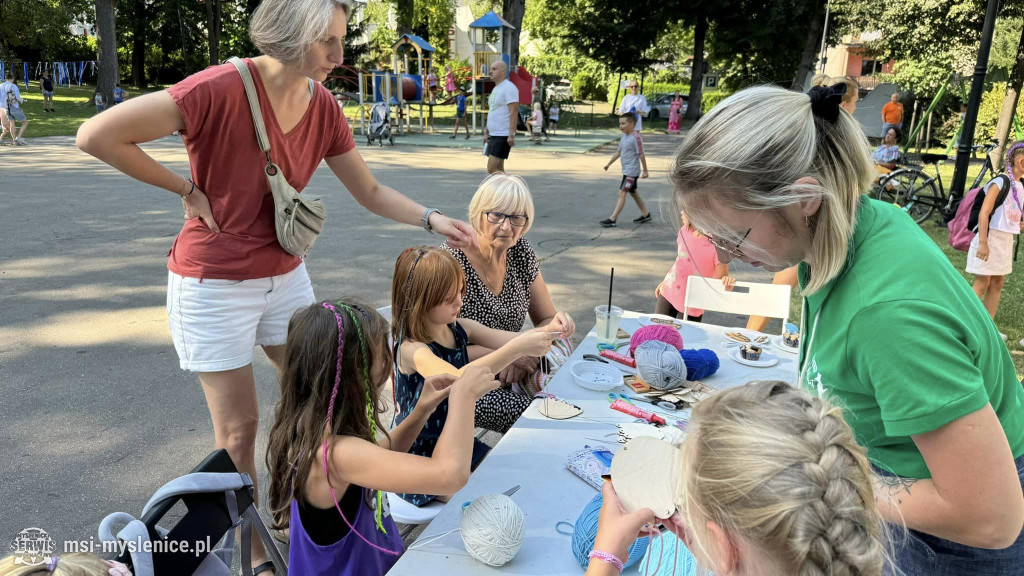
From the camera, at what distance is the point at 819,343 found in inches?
48.1

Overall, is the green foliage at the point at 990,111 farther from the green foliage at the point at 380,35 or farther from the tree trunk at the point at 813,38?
the green foliage at the point at 380,35

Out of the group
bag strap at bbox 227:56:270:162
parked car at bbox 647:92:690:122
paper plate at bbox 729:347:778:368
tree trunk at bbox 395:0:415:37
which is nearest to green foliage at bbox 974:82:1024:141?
parked car at bbox 647:92:690:122

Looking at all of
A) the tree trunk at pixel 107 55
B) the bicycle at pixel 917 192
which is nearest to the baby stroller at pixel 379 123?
the tree trunk at pixel 107 55

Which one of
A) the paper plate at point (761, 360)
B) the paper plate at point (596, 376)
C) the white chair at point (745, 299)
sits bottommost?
the paper plate at point (596, 376)

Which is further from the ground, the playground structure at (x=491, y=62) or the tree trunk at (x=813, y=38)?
the tree trunk at (x=813, y=38)

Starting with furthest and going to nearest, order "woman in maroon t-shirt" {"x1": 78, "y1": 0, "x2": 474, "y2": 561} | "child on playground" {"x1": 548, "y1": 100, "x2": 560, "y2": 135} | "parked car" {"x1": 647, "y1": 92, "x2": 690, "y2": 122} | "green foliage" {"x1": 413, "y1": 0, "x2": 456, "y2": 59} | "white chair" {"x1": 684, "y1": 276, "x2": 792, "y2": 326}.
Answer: "green foliage" {"x1": 413, "y1": 0, "x2": 456, "y2": 59}
"parked car" {"x1": 647, "y1": 92, "x2": 690, "y2": 122}
"child on playground" {"x1": 548, "y1": 100, "x2": 560, "y2": 135}
"white chair" {"x1": 684, "y1": 276, "x2": 792, "y2": 326}
"woman in maroon t-shirt" {"x1": 78, "y1": 0, "x2": 474, "y2": 561}

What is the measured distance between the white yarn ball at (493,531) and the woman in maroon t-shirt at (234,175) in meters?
0.82

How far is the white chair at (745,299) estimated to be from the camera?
3.37m

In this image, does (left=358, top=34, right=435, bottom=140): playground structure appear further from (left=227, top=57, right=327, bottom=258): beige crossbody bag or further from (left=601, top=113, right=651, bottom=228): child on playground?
(left=227, top=57, right=327, bottom=258): beige crossbody bag

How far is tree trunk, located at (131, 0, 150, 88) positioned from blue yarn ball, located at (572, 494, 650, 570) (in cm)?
4088

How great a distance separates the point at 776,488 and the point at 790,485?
0.06 feet

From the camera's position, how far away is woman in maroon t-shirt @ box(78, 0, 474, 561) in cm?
185

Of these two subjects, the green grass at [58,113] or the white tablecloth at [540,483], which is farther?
the green grass at [58,113]

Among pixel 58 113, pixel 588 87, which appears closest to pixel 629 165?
pixel 58 113
